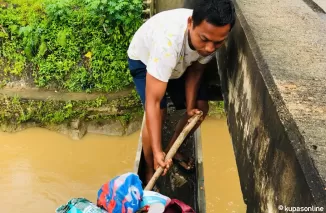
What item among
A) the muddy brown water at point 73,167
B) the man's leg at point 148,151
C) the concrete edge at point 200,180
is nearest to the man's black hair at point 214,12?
the man's leg at point 148,151

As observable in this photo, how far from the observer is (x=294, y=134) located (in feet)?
4.97

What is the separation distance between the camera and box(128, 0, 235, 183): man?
2.11 meters

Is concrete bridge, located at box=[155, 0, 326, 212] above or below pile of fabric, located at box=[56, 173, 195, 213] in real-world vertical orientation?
above

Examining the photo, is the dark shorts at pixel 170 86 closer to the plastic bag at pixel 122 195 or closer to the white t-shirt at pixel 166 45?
the white t-shirt at pixel 166 45

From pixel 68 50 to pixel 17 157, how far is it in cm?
177

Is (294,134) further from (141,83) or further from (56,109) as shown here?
(56,109)

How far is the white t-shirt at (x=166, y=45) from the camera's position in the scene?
2.27m

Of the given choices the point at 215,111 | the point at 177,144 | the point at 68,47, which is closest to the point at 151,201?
the point at 177,144

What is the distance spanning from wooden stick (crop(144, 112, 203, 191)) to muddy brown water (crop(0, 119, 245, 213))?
256 cm

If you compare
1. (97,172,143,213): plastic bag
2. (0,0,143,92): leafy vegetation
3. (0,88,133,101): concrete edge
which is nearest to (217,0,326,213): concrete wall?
(97,172,143,213): plastic bag

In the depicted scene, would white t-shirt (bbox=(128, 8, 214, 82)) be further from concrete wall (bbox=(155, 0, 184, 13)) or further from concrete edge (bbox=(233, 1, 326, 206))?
concrete wall (bbox=(155, 0, 184, 13))

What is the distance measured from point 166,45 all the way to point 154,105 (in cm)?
37

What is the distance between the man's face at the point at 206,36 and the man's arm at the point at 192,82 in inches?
20.3

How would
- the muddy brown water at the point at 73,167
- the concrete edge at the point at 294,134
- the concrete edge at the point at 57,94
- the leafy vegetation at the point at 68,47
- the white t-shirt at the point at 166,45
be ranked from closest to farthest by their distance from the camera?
the concrete edge at the point at 294,134, the white t-shirt at the point at 166,45, the muddy brown water at the point at 73,167, the leafy vegetation at the point at 68,47, the concrete edge at the point at 57,94
